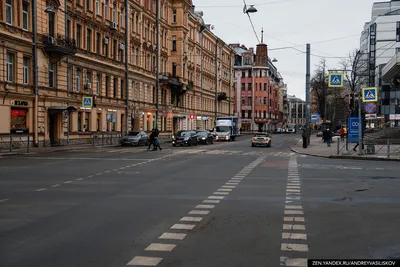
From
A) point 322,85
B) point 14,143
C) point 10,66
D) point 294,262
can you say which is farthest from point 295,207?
point 322,85

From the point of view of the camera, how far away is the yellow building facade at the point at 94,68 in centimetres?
3414

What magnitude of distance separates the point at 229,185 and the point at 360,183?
4.31 metres

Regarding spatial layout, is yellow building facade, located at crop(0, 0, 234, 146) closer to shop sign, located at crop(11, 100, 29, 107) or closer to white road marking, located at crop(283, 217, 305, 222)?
shop sign, located at crop(11, 100, 29, 107)

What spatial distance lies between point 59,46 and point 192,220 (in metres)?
31.0

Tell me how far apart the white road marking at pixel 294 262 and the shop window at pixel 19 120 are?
1208 inches

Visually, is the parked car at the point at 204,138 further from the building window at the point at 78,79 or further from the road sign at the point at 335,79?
the road sign at the point at 335,79

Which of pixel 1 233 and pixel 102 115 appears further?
pixel 102 115

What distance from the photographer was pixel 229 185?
1442cm

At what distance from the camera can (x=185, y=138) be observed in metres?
44.8

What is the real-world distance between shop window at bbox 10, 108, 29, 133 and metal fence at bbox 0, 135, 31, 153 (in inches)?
20.2

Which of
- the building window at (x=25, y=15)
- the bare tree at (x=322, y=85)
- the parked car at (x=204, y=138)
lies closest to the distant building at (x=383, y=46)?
the bare tree at (x=322, y=85)

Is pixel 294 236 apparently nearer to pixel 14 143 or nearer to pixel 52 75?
pixel 14 143

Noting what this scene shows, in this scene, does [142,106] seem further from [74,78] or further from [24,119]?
[24,119]

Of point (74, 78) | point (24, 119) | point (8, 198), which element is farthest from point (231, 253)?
point (74, 78)
